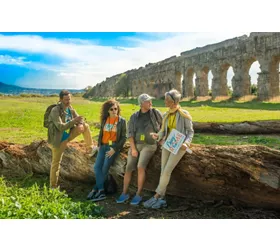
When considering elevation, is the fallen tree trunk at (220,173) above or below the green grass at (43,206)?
above

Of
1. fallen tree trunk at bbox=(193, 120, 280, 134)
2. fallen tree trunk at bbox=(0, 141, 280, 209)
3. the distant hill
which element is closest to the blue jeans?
fallen tree trunk at bbox=(0, 141, 280, 209)

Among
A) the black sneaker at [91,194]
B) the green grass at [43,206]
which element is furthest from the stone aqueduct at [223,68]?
the green grass at [43,206]

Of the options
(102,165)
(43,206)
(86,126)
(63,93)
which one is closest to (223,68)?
(86,126)

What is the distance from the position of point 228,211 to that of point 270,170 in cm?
79

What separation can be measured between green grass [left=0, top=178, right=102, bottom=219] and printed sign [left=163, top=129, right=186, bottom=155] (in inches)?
47.8

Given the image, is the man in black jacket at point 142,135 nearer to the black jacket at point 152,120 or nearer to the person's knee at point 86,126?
the black jacket at point 152,120

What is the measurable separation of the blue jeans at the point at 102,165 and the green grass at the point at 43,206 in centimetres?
35

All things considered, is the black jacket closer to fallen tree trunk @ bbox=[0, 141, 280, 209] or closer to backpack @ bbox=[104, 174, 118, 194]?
fallen tree trunk @ bbox=[0, 141, 280, 209]

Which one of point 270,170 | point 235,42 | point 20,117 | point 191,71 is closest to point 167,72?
point 191,71

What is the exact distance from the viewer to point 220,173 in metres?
4.69

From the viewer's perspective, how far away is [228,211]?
15.4 ft

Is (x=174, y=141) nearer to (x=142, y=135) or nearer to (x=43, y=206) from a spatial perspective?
(x=142, y=135)

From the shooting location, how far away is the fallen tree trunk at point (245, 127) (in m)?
4.99

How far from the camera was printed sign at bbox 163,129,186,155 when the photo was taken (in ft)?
14.8
